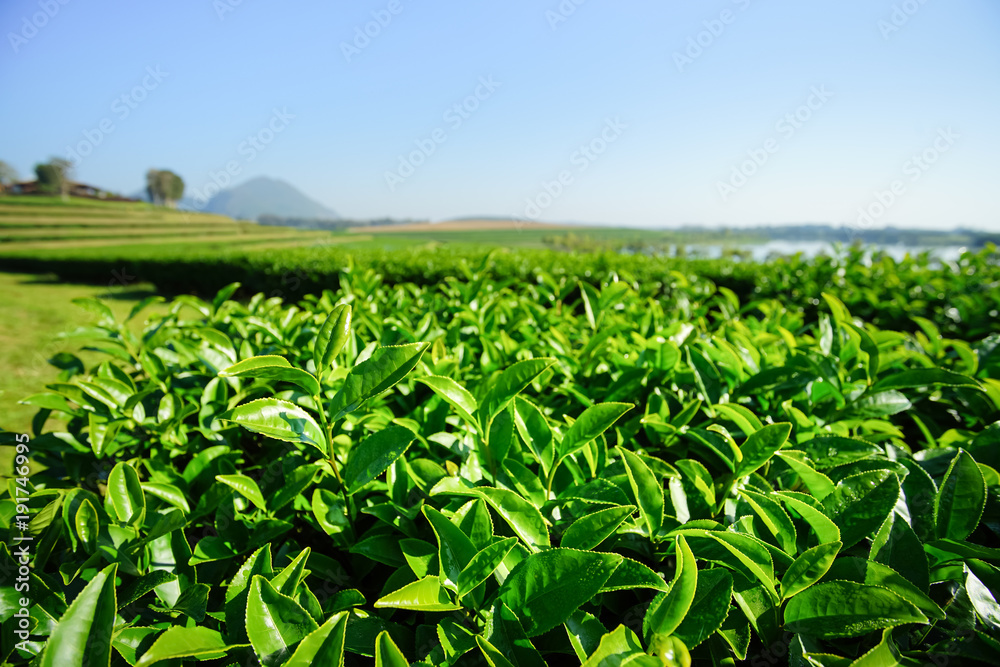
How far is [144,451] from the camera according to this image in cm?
167

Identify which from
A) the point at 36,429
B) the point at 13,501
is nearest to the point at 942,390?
the point at 13,501

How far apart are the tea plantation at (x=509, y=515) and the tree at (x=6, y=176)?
247 ft

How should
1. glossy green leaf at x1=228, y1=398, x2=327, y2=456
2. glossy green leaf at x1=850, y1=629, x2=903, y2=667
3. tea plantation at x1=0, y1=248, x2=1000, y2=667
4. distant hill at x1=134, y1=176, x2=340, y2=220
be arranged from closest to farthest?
glossy green leaf at x1=850, y1=629, x2=903, y2=667 → tea plantation at x1=0, y1=248, x2=1000, y2=667 → glossy green leaf at x1=228, y1=398, x2=327, y2=456 → distant hill at x1=134, y1=176, x2=340, y2=220

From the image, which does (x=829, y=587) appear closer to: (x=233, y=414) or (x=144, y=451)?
(x=233, y=414)

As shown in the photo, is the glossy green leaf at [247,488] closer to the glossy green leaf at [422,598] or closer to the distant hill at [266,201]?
the glossy green leaf at [422,598]

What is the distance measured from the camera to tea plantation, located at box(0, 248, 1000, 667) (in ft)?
2.69

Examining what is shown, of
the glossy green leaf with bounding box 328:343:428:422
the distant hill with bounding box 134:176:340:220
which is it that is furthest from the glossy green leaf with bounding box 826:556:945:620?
the distant hill with bounding box 134:176:340:220

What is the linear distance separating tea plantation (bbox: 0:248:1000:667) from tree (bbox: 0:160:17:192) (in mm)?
75239

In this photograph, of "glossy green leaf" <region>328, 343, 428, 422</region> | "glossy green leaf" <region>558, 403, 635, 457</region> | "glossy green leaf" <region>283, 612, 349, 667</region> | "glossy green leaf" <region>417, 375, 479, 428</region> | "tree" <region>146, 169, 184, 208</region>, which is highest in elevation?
"tree" <region>146, 169, 184, 208</region>

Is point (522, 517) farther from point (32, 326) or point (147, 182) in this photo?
point (147, 182)

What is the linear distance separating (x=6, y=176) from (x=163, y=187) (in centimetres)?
1650

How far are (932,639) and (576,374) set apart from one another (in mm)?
1173

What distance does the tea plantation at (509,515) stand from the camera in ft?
2.69

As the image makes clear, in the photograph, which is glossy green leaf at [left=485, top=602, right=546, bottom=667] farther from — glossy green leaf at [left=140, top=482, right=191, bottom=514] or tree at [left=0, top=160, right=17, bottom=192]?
tree at [left=0, top=160, right=17, bottom=192]
